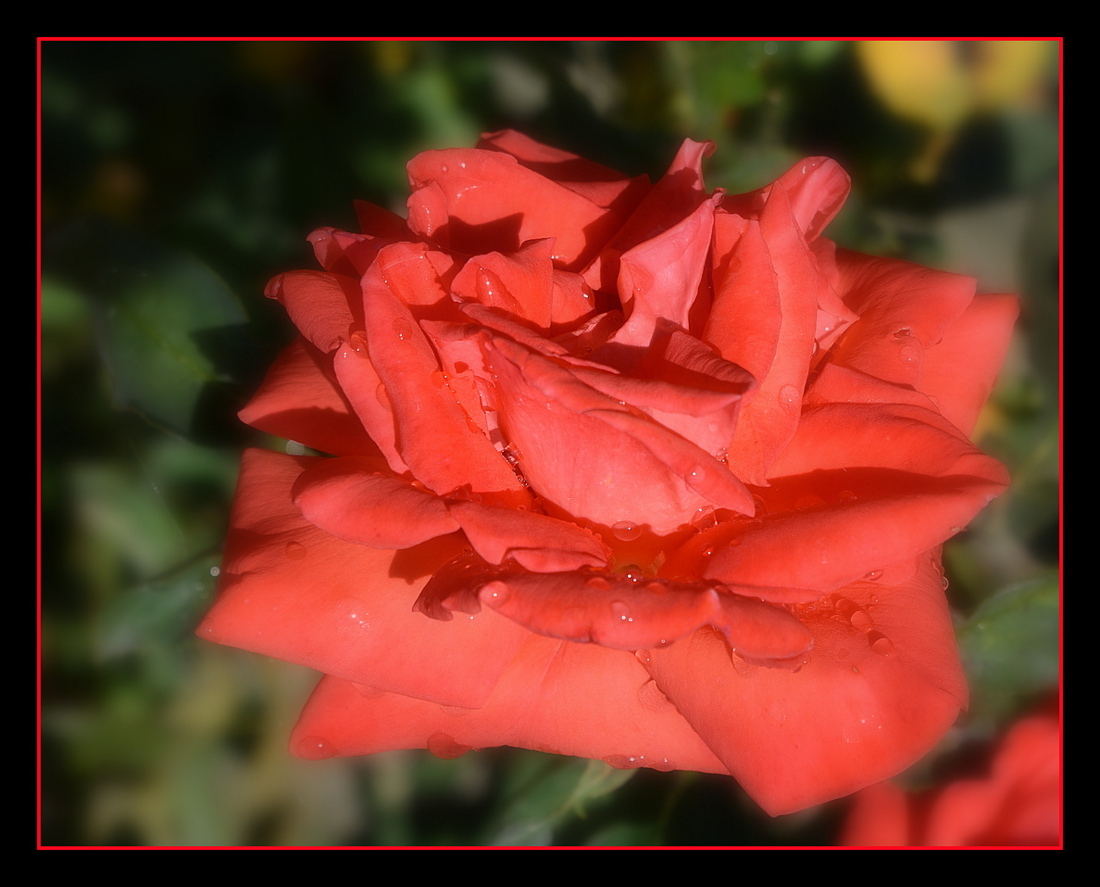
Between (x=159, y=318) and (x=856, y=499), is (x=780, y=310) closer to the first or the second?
(x=856, y=499)

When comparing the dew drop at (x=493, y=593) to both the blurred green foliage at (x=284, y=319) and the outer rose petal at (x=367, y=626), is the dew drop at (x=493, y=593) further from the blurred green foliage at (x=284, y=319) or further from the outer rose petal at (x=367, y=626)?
the blurred green foliage at (x=284, y=319)

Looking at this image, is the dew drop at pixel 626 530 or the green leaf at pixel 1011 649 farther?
the green leaf at pixel 1011 649

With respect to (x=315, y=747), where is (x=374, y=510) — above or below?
above

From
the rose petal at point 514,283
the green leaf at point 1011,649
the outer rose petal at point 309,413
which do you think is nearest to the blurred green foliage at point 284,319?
the green leaf at point 1011,649

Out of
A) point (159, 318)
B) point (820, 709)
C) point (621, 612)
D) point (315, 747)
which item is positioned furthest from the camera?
point (159, 318)

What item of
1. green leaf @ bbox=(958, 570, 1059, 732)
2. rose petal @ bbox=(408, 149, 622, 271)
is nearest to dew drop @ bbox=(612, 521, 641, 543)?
rose petal @ bbox=(408, 149, 622, 271)

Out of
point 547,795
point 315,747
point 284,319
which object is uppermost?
point 284,319

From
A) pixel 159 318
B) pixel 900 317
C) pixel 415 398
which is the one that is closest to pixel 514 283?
pixel 415 398

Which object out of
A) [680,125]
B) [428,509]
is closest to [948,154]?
[680,125]
